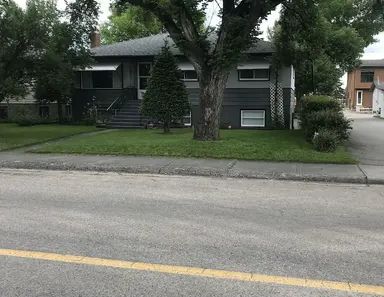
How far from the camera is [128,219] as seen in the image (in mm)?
7031

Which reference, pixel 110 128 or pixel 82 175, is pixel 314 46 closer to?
pixel 110 128

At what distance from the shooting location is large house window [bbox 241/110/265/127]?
2666 centimetres

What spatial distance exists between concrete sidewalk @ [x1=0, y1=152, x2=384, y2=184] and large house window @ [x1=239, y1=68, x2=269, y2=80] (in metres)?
14.3

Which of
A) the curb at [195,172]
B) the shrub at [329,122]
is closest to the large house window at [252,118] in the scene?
the shrub at [329,122]

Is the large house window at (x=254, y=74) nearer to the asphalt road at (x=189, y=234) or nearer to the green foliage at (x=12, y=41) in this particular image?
the green foliage at (x=12, y=41)

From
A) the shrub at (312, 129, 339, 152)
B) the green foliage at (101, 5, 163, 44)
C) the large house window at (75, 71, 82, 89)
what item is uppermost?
the green foliage at (101, 5, 163, 44)

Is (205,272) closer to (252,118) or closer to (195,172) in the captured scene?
(195,172)

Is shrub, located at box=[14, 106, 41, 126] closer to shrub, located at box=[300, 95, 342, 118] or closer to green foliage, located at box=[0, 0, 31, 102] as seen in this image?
green foliage, located at box=[0, 0, 31, 102]

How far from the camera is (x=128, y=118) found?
2602 centimetres

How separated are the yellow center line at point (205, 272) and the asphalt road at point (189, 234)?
0.09 m

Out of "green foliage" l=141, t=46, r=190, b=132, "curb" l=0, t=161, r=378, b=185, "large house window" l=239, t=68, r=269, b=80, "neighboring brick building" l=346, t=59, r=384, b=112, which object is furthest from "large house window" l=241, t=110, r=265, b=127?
"neighboring brick building" l=346, t=59, r=384, b=112

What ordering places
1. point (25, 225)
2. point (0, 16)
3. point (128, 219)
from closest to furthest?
point (25, 225)
point (128, 219)
point (0, 16)

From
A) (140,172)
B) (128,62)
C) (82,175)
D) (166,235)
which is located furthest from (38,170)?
(128,62)

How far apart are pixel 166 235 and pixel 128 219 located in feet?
3.41
